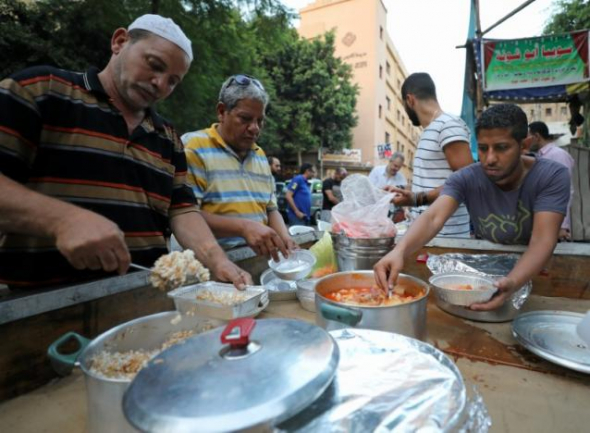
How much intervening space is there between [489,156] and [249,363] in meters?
1.66

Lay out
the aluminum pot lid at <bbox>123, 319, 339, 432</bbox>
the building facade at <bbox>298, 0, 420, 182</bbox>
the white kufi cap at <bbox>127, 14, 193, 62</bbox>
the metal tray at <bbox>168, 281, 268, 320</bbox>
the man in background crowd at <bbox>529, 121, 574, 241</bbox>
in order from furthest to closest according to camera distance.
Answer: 1. the building facade at <bbox>298, 0, 420, 182</bbox>
2. the man in background crowd at <bbox>529, 121, 574, 241</bbox>
3. the white kufi cap at <bbox>127, 14, 193, 62</bbox>
4. the metal tray at <bbox>168, 281, 268, 320</bbox>
5. the aluminum pot lid at <bbox>123, 319, 339, 432</bbox>

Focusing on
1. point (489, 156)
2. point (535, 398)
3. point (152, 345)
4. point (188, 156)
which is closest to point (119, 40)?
point (188, 156)

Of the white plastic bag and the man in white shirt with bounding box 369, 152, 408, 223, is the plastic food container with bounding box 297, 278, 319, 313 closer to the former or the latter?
the white plastic bag

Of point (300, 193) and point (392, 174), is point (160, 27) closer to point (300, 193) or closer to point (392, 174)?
point (392, 174)

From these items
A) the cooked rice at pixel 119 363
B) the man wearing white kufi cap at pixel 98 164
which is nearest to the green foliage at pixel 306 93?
the man wearing white kufi cap at pixel 98 164

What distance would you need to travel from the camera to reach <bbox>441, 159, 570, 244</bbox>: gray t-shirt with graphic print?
1.61 metres

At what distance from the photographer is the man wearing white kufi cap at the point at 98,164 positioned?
3.15ft

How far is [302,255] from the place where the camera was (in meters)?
1.95

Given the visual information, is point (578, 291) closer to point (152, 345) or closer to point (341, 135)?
point (152, 345)

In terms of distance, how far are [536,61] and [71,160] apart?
19.7 ft

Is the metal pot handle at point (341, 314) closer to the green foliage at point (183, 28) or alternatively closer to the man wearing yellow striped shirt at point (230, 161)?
the man wearing yellow striped shirt at point (230, 161)

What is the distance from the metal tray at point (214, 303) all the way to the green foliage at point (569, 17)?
8.91m

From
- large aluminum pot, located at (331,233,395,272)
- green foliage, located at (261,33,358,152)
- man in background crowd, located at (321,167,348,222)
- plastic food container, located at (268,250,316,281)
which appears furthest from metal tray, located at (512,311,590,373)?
green foliage, located at (261,33,358,152)

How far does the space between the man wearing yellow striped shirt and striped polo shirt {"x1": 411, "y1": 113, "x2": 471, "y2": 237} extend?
4.16 ft
